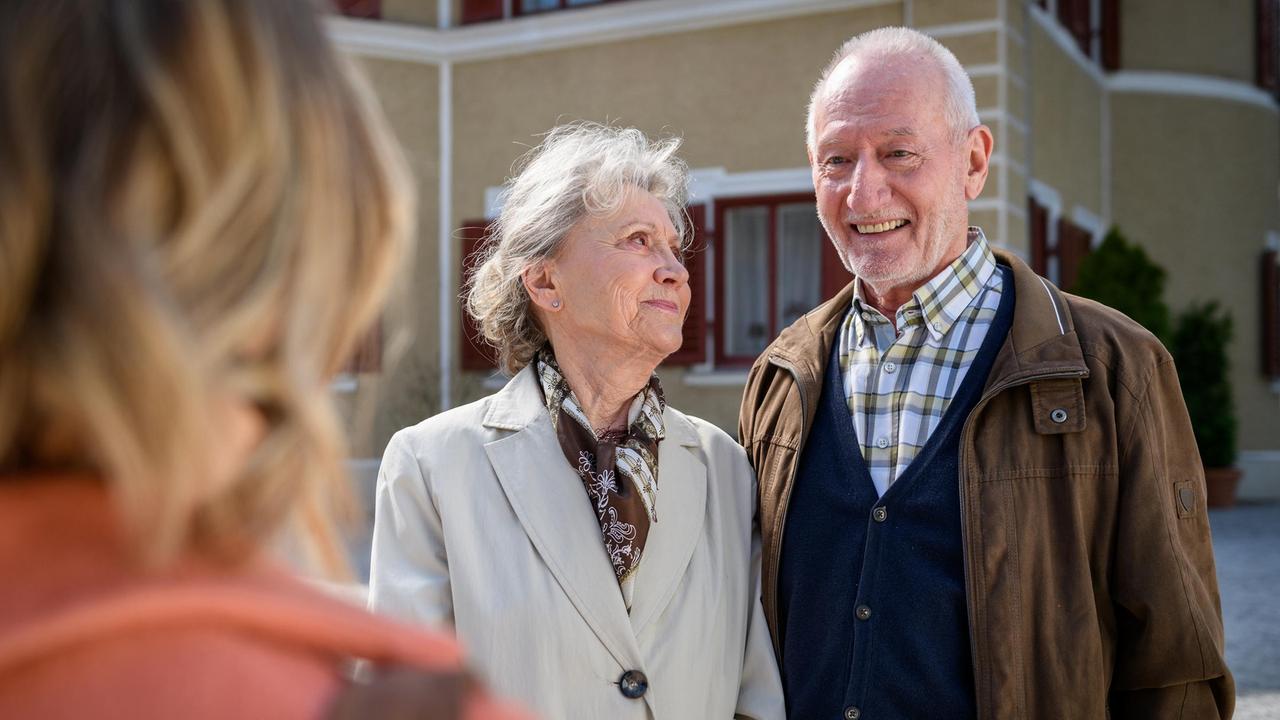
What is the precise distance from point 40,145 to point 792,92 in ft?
32.1

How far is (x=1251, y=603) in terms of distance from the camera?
7.36 metres

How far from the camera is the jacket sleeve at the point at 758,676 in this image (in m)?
2.39

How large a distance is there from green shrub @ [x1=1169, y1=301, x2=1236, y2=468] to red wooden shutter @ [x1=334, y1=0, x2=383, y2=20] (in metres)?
8.55

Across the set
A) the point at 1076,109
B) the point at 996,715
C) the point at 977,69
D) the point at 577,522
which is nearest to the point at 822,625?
the point at 996,715

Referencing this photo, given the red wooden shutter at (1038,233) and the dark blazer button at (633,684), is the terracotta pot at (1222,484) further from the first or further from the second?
the dark blazer button at (633,684)

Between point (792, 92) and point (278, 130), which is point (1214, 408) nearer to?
point (792, 92)

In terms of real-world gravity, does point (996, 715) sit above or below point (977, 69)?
below

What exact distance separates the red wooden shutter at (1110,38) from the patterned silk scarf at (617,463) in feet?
39.1

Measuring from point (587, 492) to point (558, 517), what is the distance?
0.09 meters

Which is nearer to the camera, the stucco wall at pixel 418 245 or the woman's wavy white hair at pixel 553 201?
the woman's wavy white hair at pixel 553 201

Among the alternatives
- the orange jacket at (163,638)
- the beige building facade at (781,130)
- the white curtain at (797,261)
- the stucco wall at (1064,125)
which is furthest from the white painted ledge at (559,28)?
the orange jacket at (163,638)

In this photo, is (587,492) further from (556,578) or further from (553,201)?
(553,201)

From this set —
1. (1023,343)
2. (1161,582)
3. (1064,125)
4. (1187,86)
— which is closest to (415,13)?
(1064,125)

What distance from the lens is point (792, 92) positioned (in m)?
10.1
